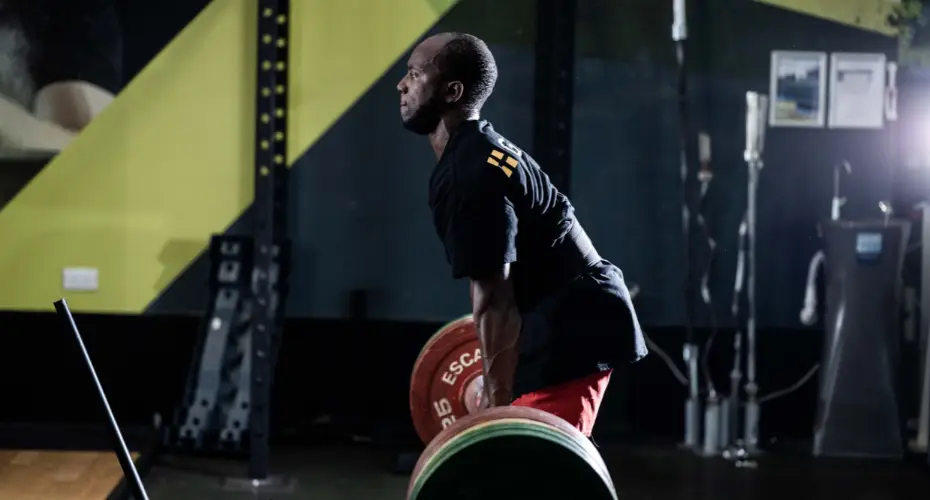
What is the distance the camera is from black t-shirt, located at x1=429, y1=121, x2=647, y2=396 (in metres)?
1.86

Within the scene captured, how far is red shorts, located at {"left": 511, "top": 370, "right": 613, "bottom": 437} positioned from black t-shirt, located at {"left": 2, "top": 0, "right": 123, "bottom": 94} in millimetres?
3293

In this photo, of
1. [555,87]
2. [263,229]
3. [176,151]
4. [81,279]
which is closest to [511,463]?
[263,229]

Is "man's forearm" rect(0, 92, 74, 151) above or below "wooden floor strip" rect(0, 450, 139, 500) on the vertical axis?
above

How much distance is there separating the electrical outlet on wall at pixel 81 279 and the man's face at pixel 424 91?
300cm

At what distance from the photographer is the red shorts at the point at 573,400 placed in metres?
2.01

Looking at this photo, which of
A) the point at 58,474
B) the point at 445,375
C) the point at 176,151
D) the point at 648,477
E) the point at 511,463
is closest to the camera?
the point at 511,463

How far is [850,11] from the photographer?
4.56 meters

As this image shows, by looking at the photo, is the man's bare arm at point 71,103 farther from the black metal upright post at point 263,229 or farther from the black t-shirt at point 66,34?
the black metal upright post at point 263,229

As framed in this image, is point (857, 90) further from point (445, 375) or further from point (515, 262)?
point (515, 262)

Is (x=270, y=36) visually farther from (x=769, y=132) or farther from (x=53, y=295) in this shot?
(x=769, y=132)

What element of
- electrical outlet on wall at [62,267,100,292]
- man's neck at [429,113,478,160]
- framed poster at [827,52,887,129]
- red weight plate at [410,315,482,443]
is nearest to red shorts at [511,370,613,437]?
man's neck at [429,113,478,160]

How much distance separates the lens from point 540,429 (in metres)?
1.77

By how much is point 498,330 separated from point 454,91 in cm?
51

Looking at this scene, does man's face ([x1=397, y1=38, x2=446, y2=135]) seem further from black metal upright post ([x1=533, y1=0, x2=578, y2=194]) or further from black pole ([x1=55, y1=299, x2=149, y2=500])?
black metal upright post ([x1=533, y1=0, x2=578, y2=194])
